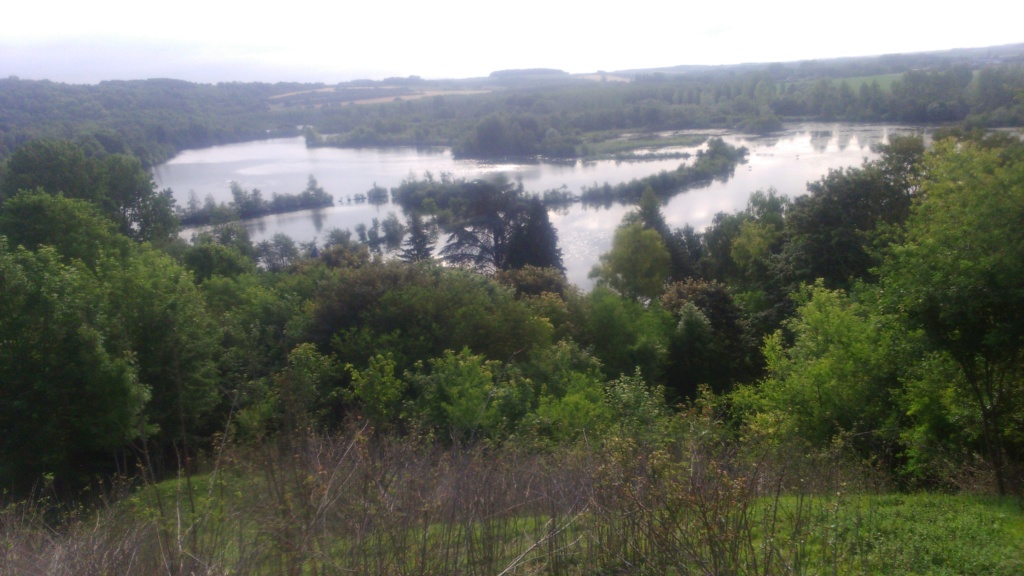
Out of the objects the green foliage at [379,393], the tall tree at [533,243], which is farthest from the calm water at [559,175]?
the green foliage at [379,393]

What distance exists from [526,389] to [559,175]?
19423mm

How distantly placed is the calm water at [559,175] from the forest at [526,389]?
188 cm

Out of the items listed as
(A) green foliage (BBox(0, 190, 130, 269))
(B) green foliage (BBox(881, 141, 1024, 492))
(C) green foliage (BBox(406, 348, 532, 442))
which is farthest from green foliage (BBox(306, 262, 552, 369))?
(A) green foliage (BBox(0, 190, 130, 269))

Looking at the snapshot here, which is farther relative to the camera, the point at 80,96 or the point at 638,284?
the point at 80,96

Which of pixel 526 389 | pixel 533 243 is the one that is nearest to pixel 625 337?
pixel 526 389

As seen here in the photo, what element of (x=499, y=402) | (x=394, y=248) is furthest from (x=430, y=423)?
(x=394, y=248)

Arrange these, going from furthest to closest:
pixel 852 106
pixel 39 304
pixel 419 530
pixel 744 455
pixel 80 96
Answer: pixel 80 96 < pixel 852 106 < pixel 39 304 < pixel 744 455 < pixel 419 530

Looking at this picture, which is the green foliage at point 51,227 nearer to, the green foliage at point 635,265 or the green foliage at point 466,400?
the green foliage at point 466,400

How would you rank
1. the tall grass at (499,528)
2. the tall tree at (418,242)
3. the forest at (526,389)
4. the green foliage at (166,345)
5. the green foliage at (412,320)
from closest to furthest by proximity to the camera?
the tall grass at (499,528) → the forest at (526,389) → the green foliage at (166,345) → the green foliage at (412,320) → the tall tree at (418,242)

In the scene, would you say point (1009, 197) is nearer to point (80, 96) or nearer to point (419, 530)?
point (419, 530)

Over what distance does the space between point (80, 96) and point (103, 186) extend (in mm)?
16821

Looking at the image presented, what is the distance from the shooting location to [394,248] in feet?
75.9

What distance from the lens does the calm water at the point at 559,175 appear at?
77.4 ft

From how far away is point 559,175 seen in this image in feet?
86.2
